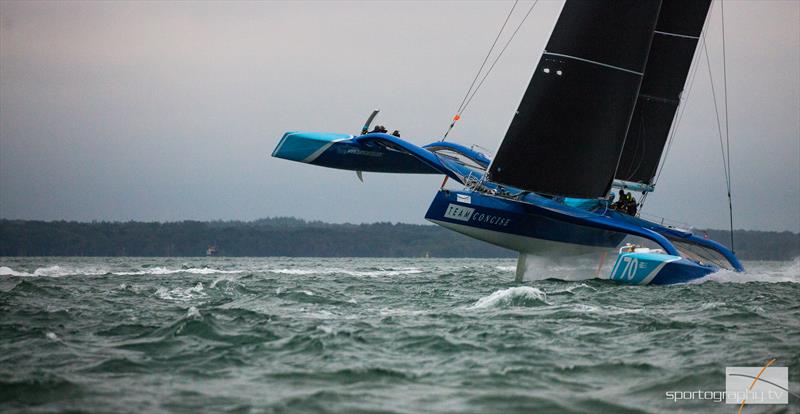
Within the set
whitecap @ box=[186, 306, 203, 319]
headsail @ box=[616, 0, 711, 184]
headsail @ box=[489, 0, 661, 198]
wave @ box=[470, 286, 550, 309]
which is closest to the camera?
whitecap @ box=[186, 306, 203, 319]

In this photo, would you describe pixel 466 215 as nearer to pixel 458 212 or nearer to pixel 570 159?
pixel 458 212

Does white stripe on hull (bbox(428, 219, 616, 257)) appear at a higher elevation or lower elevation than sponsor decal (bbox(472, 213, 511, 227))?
lower

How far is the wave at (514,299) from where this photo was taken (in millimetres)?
12969

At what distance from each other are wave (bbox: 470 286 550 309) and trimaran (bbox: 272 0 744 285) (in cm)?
518

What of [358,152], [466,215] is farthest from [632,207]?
[358,152]

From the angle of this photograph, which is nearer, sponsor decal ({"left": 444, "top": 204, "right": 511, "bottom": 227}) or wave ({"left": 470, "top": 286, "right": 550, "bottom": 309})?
wave ({"left": 470, "top": 286, "right": 550, "bottom": 309})

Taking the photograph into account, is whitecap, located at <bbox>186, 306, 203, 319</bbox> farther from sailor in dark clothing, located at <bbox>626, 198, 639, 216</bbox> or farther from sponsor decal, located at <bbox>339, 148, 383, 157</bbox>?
sailor in dark clothing, located at <bbox>626, 198, 639, 216</bbox>

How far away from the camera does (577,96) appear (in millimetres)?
18406

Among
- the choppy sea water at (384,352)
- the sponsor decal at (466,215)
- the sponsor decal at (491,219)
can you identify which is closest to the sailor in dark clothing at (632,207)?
the sponsor decal at (491,219)

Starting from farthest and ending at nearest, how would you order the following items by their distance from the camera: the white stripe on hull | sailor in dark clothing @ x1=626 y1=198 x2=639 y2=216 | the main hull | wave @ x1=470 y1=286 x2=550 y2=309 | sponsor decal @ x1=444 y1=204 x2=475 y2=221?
1. sailor in dark clothing @ x1=626 y1=198 x2=639 y2=216
2. the white stripe on hull
3. sponsor decal @ x1=444 y1=204 x2=475 y2=221
4. the main hull
5. wave @ x1=470 y1=286 x2=550 y2=309

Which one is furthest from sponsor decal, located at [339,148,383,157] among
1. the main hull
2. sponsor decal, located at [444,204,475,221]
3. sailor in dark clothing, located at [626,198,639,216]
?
sailor in dark clothing, located at [626,198,639,216]

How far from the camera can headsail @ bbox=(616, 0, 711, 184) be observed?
22.1 meters

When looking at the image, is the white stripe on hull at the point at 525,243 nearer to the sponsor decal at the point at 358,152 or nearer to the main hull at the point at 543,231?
the main hull at the point at 543,231

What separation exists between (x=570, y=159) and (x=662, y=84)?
516 centimetres
